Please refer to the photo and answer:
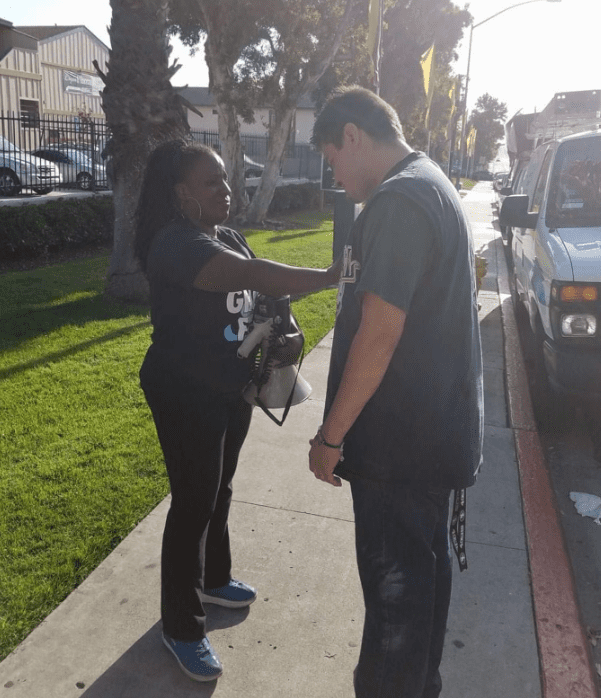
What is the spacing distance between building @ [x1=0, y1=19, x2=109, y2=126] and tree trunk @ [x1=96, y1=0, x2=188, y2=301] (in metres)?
31.6

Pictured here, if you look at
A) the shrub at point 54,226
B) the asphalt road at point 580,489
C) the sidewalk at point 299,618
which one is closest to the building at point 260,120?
the shrub at point 54,226

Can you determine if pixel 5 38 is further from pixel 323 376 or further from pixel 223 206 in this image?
pixel 223 206

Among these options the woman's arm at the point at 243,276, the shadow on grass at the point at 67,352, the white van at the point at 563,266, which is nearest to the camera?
the woman's arm at the point at 243,276

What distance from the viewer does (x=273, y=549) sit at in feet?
11.9

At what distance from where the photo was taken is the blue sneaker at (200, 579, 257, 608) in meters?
3.13

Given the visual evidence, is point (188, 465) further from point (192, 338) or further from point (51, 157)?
point (51, 157)

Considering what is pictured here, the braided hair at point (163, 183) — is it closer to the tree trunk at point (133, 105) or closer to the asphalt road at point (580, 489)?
the asphalt road at point (580, 489)

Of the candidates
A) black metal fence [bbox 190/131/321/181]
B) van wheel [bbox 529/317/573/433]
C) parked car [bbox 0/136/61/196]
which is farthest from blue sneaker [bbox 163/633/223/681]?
black metal fence [bbox 190/131/321/181]

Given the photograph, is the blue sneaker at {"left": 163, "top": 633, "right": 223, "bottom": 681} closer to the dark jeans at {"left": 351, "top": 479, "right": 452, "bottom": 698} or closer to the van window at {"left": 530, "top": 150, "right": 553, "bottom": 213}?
the dark jeans at {"left": 351, "top": 479, "right": 452, "bottom": 698}

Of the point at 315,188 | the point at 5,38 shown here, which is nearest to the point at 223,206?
the point at 315,188

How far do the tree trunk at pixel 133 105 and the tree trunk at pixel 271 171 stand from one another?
10195mm

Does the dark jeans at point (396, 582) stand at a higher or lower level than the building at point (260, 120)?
lower

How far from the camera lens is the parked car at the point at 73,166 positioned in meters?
18.6

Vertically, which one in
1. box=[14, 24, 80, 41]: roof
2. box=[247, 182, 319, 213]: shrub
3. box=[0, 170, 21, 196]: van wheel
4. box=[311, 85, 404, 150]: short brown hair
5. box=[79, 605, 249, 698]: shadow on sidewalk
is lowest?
box=[79, 605, 249, 698]: shadow on sidewalk
